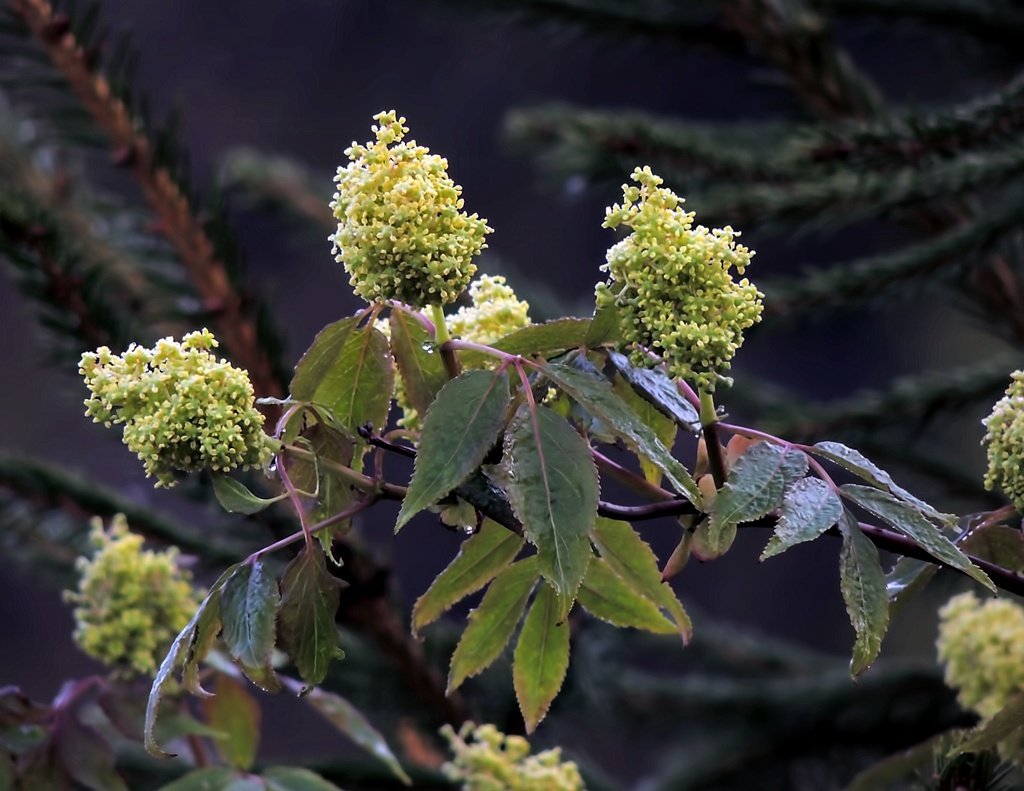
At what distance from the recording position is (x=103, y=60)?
903 mm

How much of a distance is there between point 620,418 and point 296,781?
0.27 meters

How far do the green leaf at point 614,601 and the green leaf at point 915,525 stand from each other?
0.11 meters

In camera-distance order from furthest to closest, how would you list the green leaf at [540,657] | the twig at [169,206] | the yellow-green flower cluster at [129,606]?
the twig at [169,206]
the yellow-green flower cluster at [129,606]
the green leaf at [540,657]

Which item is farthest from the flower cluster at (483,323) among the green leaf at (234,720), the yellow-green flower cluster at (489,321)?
the green leaf at (234,720)

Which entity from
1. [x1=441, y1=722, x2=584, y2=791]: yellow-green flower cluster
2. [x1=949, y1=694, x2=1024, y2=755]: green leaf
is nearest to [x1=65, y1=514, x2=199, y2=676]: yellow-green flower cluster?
[x1=441, y1=722, x2=584, y2=791]: yellow-green flower cluster

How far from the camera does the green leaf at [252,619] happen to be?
39 cm

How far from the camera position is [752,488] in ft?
1.26

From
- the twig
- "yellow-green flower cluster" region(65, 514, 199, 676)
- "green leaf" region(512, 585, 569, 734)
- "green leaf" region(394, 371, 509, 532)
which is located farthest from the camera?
the twig

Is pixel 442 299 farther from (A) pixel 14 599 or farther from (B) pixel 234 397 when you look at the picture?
(A) pixel 14 599

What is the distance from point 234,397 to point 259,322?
528 mm

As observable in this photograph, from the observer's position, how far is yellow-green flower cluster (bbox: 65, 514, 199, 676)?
576mm

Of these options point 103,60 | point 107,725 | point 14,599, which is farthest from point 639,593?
point 14,599

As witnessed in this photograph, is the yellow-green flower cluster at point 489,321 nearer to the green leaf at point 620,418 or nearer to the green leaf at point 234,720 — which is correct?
the green leaf at point 620,418

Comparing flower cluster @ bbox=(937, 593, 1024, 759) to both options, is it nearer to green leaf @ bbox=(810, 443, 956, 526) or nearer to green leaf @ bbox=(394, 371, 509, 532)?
green leaf @ bbox=(810, 443, 956, 526)
